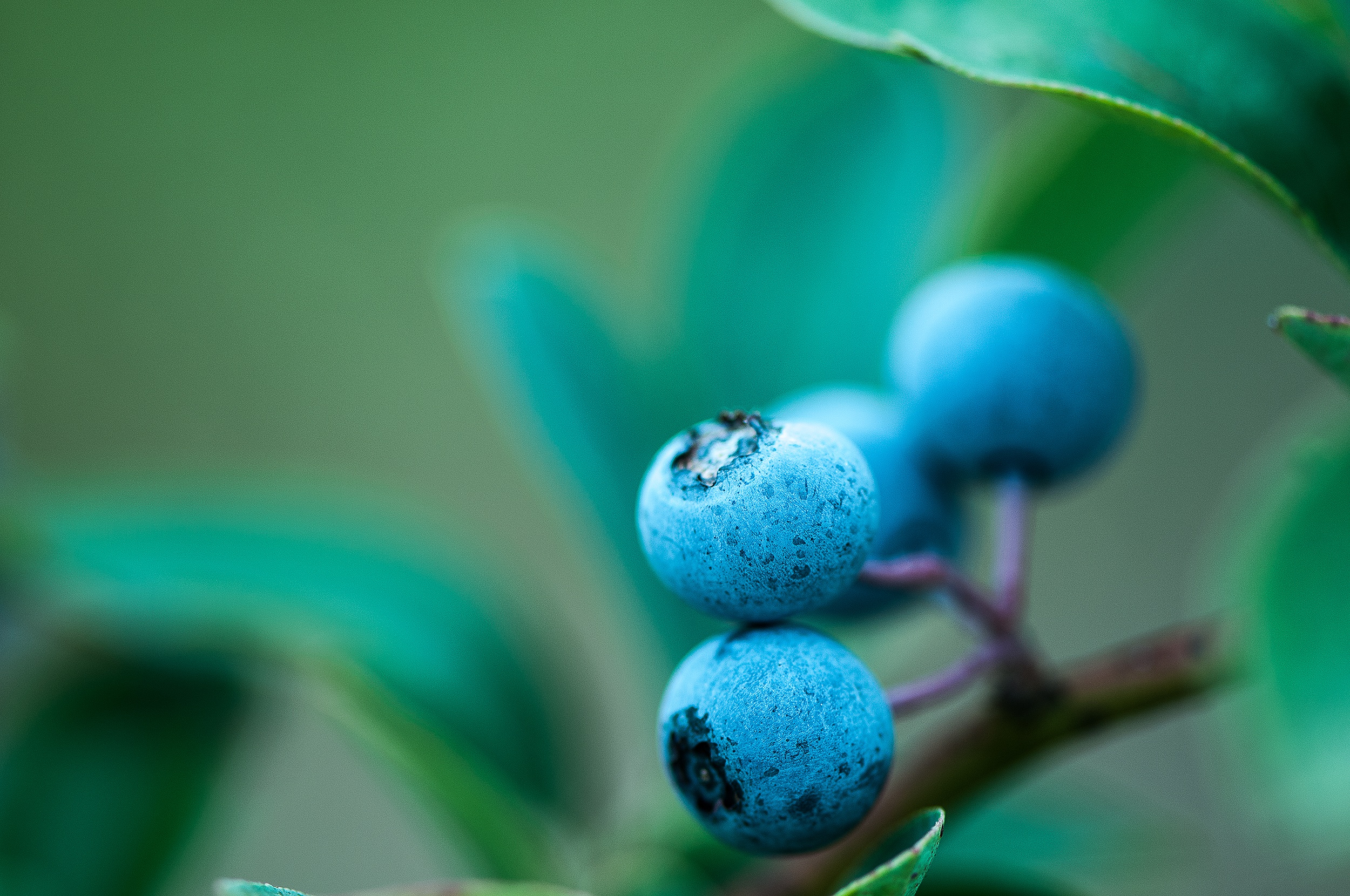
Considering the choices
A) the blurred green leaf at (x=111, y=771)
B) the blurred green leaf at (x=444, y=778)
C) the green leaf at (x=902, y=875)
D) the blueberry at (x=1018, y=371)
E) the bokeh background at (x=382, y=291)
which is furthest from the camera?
the bokeh background at (x=382, y=291)

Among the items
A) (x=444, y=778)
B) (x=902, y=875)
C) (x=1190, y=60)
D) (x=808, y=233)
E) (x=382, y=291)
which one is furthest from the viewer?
(x=382, y=291)

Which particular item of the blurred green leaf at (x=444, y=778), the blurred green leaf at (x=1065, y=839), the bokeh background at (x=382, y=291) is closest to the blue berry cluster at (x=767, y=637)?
the blurred green leaf at (x=444, y=778)

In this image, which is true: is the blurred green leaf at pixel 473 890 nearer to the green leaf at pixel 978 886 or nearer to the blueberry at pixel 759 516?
the blueberry at pixel 759 516

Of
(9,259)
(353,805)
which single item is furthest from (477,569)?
(9,259)

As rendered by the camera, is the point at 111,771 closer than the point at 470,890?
No

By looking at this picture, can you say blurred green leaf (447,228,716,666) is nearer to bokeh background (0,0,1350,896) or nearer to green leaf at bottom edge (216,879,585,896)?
green leaf at bottom edge (216,879,585,896)

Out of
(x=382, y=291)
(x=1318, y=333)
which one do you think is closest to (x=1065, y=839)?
(x=1318, y=333)

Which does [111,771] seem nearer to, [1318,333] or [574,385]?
[574,385]
